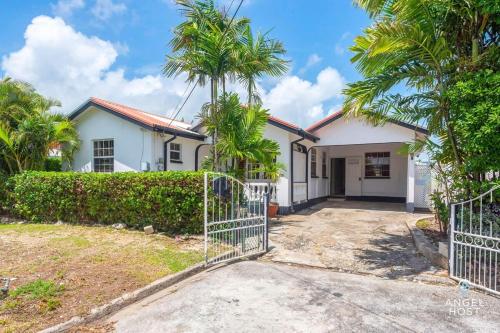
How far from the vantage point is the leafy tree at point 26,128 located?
10977mm

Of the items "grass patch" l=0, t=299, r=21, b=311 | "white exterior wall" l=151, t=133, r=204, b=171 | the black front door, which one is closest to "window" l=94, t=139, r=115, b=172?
"white exterior wall" l=151, t=133, r=204, b=171

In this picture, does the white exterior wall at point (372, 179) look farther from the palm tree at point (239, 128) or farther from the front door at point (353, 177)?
the palm tree at point (239, 128)

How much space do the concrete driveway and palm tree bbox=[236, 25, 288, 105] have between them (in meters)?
6.51

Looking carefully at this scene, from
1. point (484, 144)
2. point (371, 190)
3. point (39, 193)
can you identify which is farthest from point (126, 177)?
point (371, 190)

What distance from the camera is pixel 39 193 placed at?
33.9 feet

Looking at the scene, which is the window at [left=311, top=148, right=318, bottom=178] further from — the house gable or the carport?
the house gable

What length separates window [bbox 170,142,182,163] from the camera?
13464 mm

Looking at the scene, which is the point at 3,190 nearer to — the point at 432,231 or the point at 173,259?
the point at 173,259

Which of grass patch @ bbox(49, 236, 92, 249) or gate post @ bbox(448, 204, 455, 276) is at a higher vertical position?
gate post @ bbox(448, 204, 455, 276)

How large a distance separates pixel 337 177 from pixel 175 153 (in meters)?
10.3

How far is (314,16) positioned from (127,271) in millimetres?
8934

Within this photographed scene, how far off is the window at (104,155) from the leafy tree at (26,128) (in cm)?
117

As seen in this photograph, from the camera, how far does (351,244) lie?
26.7ft

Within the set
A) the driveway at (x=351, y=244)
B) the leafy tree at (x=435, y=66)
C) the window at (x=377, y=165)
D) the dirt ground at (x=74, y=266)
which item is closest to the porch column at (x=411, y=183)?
the driveway at (x=351, y=244)
